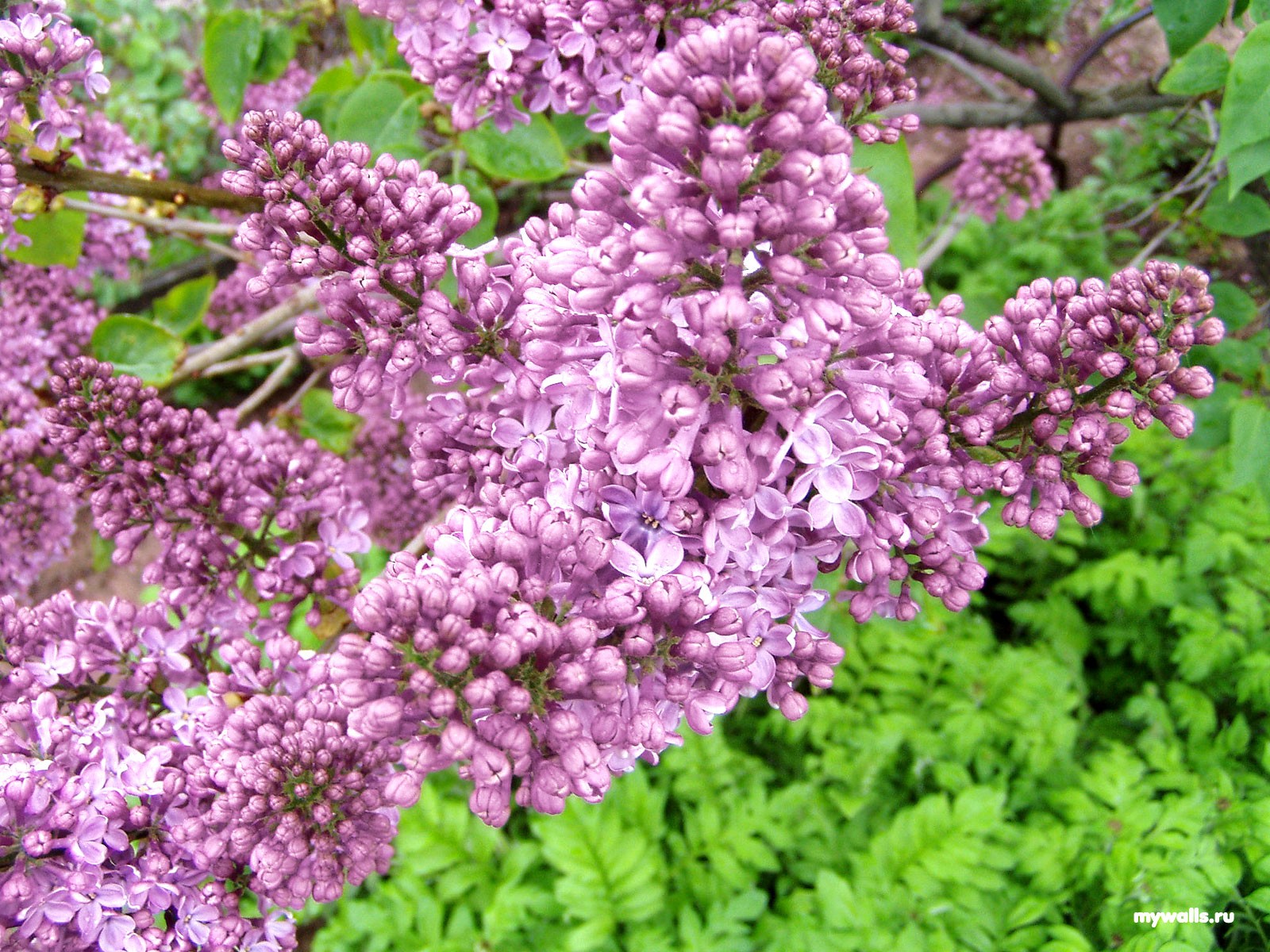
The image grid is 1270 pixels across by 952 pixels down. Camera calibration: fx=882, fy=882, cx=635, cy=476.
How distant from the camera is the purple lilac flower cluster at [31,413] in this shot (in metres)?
2.35

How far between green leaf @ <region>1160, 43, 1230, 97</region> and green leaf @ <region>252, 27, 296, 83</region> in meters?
2.80

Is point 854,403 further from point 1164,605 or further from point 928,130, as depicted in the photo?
point 928,130

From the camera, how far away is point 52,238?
97.3 inches

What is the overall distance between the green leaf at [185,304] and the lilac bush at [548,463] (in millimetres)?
1387

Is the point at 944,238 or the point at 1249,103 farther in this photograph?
the point at 944,238

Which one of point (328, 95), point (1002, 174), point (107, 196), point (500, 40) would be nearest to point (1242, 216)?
point (1002, 174)

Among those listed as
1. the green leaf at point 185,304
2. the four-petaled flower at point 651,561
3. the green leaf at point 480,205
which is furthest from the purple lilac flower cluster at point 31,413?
the four-petaled flower at point 651,561

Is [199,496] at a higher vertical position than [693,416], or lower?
lower

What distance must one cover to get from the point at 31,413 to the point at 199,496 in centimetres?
112

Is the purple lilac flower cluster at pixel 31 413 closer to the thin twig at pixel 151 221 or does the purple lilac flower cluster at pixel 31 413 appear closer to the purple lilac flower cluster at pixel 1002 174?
the thin twig at pixel 151 221

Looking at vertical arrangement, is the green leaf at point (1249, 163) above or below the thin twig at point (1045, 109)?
above

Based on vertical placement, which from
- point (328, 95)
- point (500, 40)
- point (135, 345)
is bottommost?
point (135, 345)

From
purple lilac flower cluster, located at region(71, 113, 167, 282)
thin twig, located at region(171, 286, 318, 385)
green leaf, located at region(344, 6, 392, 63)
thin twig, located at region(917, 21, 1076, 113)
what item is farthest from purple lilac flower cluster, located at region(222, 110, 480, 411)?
thin twig, located at region(917, 21, 1076, 113)

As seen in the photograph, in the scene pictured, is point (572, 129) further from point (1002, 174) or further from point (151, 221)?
point (1002, 174)
